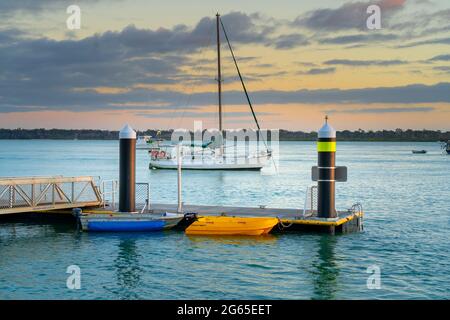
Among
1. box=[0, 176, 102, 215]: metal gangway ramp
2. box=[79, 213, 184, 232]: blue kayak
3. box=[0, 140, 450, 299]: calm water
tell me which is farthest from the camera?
box=[0, 176, 102, 215]: metal gangway ramp

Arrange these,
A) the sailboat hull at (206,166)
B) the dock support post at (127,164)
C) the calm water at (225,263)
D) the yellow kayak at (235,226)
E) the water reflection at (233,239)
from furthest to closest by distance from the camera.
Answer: the sailboat hull at (206,166), the dock support post at (127,164), the yellow kayak at (235,226), the water reflection at (233,239), the calm water at (225,263)

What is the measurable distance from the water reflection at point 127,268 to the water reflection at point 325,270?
5601 mm

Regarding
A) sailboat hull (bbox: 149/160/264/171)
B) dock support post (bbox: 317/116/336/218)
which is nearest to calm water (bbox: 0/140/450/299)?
dock support post (bbox: 317/116/336/218)

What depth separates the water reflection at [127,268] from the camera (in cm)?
1856

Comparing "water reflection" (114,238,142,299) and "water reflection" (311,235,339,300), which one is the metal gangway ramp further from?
"water reflection" (311,235,339,300)

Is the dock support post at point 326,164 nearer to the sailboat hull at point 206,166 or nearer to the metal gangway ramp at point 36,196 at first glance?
the metal gangway ramp at point 36,196

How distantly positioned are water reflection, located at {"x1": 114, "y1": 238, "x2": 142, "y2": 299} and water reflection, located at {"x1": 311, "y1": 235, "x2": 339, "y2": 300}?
5601 mm

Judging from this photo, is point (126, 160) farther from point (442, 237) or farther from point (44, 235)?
point (442, 237)

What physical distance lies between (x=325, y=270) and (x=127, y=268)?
6922 millimetres

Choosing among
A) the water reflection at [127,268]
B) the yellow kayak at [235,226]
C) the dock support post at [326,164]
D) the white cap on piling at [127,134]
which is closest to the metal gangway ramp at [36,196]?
the white cap on piling at [127,134]

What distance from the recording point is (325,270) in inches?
835

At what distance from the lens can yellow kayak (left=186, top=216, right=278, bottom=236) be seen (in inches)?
1020
